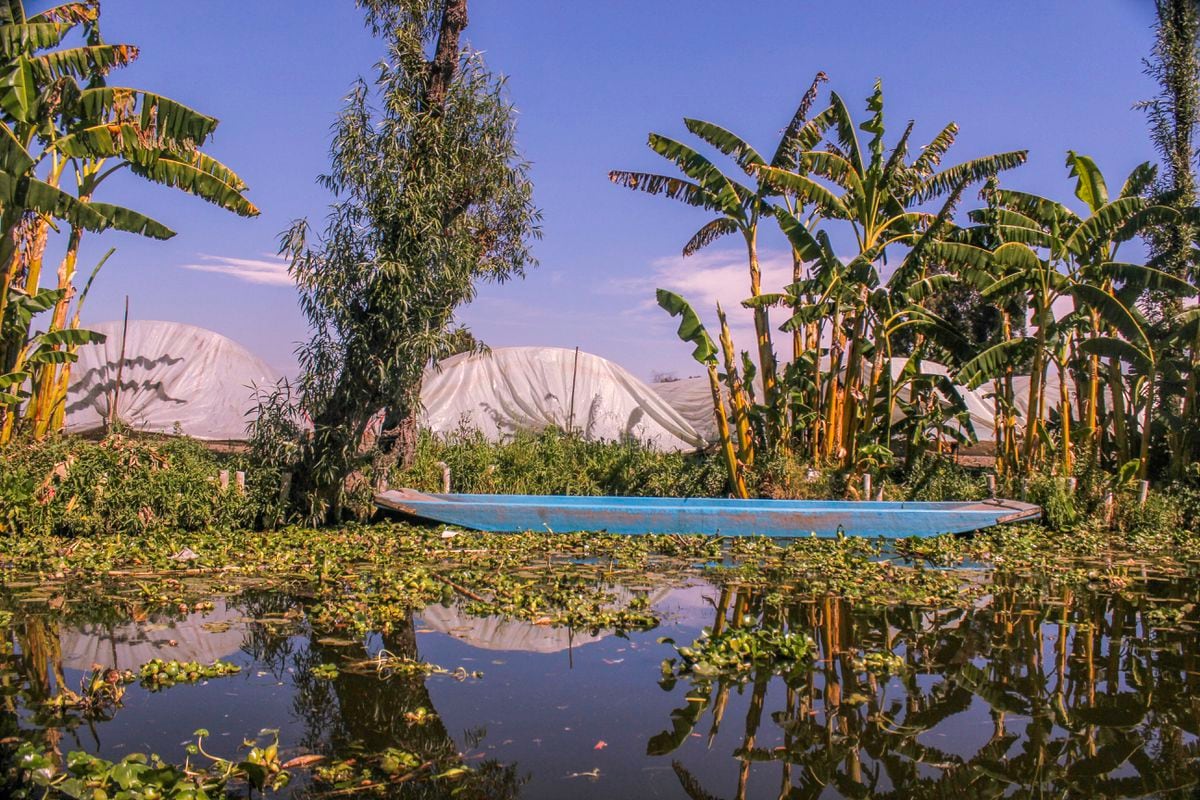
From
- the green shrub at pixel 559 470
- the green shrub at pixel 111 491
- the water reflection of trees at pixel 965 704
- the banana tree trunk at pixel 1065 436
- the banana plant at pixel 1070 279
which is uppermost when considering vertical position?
the banana plant at pixel 1070 279

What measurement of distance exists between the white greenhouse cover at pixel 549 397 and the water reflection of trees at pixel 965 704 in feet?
39.6

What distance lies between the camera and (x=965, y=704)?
5.04 meters

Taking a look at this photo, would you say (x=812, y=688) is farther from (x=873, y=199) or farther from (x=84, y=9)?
(x=84, y=9)

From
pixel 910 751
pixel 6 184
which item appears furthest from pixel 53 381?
pixel 910 751

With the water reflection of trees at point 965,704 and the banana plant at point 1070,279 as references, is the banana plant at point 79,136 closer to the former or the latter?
the water reflection of trees at point 965,704

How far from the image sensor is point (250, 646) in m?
5.90

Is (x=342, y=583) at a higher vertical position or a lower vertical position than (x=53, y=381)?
lower

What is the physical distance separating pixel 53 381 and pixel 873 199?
36.8 feet

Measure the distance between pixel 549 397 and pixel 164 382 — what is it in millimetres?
7977

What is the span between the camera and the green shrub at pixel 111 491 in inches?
378

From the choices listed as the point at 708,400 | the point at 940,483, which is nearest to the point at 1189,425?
the point at 940,483

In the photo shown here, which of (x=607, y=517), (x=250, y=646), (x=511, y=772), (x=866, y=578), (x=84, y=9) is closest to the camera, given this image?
(x=511, y=772)

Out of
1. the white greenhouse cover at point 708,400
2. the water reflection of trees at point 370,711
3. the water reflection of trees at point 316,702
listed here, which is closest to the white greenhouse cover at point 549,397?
the white greenhouse cover at point 708,400

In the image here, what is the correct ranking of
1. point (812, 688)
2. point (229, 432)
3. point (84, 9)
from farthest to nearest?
point (229, 432)
point (84, 9)
point (812, 688)
